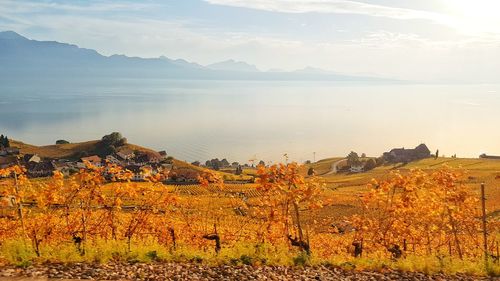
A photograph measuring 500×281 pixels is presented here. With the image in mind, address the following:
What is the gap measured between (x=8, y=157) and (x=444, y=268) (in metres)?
111

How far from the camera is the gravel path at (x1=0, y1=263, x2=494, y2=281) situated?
29.6ft

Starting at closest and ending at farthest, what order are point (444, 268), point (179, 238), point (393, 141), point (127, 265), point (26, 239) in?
1. point (127, 265)
2. point (444, 268)
3. point (26, 239)
4. point (179, 238)
5. point (393, 141)

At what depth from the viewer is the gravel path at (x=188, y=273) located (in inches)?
355

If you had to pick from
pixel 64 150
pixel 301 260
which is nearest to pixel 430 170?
pixel 301 260

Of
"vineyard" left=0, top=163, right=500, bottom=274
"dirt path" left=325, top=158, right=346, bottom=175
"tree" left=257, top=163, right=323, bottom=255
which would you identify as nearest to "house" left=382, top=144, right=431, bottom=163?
"dirt path" left=325, top=158, right=346, bottom=175

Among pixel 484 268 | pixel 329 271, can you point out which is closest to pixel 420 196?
pixel 484 268

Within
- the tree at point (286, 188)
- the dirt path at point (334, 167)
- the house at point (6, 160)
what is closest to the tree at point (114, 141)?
the house at point (6, 160)

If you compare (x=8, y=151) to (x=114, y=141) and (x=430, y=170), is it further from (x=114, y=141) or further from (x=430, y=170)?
(x=430, y=170)

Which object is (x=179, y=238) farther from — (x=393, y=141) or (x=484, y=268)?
(x=393, y=141)

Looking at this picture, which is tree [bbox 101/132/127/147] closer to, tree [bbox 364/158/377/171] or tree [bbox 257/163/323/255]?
tree [bbox 364/158/377/171]

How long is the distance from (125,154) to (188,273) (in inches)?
4099

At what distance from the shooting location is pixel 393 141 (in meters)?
180

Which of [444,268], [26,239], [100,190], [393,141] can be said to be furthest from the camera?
[393,141]

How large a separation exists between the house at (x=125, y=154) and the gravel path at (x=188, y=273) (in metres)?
101
